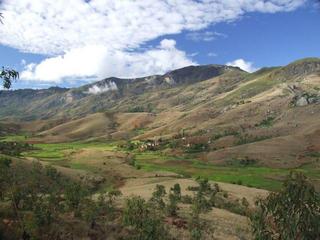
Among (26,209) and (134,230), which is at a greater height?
(26,209)

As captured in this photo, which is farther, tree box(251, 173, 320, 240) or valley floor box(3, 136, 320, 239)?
valley floor box(3, 136, 320, 239)

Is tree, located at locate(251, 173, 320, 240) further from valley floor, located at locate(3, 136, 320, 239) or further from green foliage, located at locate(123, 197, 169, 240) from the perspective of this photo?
valley floor, located at locate(3, 136, 320, 239)

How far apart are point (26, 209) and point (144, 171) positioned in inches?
4253

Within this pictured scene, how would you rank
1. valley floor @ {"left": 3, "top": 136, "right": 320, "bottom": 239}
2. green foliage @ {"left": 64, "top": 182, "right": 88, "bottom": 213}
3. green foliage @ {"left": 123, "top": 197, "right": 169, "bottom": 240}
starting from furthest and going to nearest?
valley floor @ {"left": 3, "top": 136, "right": 320, "bottom": 239} → green foliage @ {"left": 64, "top": 182, "right": 88, "bottom": 213} → green foliage @ {"left": 123, "top": 197, "right": 169, "bottom": 240}

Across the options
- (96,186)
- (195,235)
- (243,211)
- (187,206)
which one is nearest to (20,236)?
(195,235)

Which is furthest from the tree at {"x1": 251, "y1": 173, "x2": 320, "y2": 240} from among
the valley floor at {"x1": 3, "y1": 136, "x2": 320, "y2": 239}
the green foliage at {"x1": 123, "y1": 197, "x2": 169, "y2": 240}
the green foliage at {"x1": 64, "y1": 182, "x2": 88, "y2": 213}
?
the green foliage at {"x1": 64, "y1": 182, "x2": 88, "y2": 213}

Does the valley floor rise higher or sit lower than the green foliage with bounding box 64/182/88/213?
lower

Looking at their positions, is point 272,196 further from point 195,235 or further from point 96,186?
point 96,186

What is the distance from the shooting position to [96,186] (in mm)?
136375

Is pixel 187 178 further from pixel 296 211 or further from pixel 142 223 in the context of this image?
pixel 296 211

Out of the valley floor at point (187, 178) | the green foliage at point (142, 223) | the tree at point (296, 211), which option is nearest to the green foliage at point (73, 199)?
the green foliage at point (142, 223)

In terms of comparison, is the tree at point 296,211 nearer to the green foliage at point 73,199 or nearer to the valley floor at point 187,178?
the valley floor at point 187,178

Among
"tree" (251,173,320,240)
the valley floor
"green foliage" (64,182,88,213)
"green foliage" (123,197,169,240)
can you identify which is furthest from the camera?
the valley floor

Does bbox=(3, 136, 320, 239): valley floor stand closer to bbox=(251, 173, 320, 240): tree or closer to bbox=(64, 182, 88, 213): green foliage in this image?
bbox=(64, 182, 88, 213): green foliage
